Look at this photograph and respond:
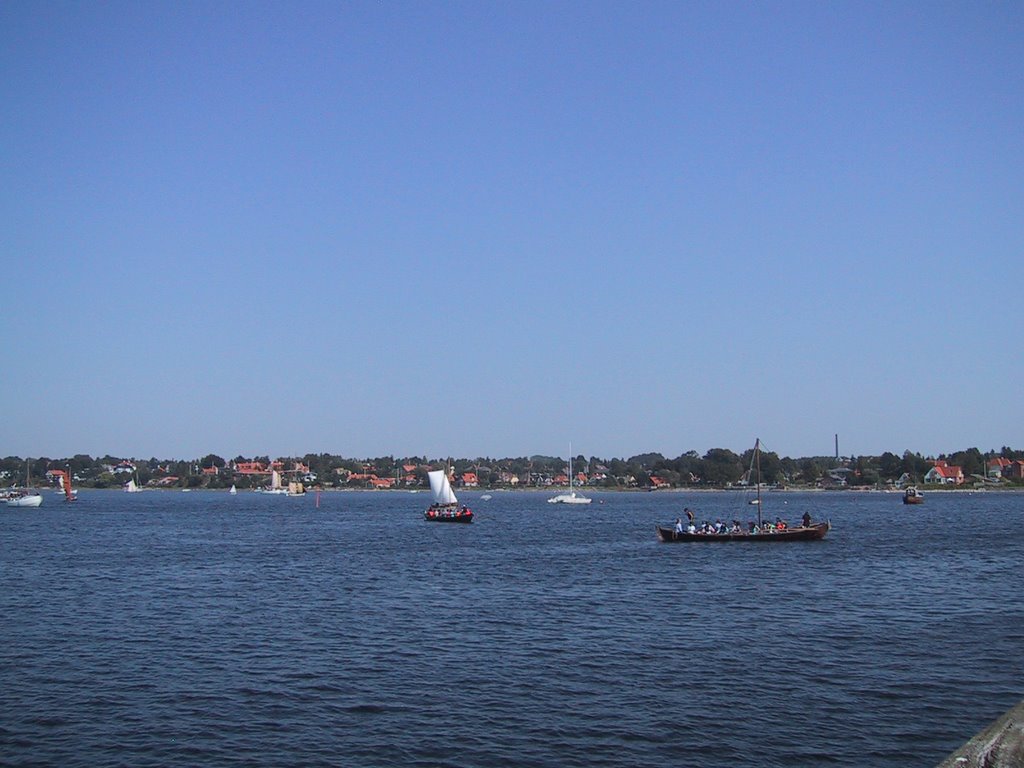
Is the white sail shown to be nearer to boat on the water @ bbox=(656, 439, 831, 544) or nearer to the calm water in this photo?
boat on the water @ bbox=(656, 439, 831, 544)

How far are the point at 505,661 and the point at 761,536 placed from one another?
160ft

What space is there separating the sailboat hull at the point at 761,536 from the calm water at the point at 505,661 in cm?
1477

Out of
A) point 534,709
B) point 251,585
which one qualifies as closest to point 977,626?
point 534,709

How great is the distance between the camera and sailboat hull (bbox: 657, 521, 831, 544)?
73312 mm

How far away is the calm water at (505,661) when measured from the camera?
67.9 feet

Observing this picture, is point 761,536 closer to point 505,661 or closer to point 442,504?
point 442,504

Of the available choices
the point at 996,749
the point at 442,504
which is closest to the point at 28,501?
the point at 442,504

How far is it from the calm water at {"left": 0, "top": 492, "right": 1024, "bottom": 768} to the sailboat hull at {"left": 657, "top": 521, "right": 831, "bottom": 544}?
48.5 feet

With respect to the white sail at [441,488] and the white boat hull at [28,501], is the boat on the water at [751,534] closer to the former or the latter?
the white sail at [441,488]

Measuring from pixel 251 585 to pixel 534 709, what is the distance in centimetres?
2802

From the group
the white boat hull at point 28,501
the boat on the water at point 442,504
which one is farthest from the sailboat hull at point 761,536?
the white boat hull at point 28,501

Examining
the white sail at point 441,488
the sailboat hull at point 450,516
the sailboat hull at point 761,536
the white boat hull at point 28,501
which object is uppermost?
the white sail at point 441,488

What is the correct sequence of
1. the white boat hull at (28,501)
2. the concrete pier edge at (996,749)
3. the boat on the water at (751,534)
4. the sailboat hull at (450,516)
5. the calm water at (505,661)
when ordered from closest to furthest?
the concrete pier edge at (996,749), the calm water at (505,661), the boat on the water at (751,534), the sailboat hull at (450,516), the white boat hull at (28,501)

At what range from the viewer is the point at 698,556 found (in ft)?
210
